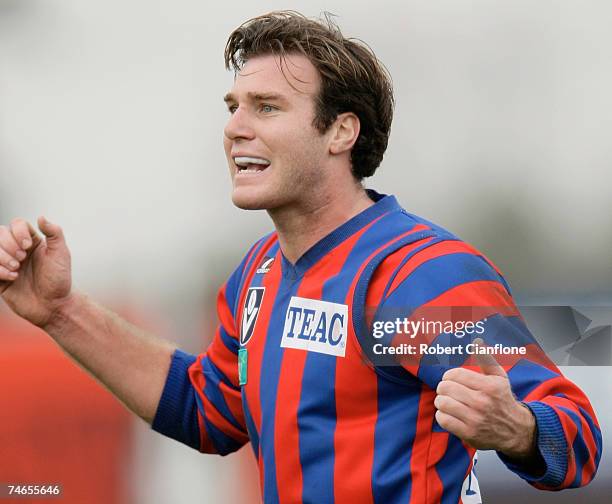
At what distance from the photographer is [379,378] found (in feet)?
5.64

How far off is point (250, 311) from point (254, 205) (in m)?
0.24

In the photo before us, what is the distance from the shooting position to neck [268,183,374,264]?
78.1 inches

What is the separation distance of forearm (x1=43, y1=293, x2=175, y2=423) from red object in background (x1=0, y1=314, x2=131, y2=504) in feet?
2.26

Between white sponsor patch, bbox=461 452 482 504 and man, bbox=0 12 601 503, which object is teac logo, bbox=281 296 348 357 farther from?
white sponsor patch, bbox=461 452 482 504

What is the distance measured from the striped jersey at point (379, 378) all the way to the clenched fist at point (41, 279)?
1.33 feet

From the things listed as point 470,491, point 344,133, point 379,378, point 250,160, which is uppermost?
point 344,133

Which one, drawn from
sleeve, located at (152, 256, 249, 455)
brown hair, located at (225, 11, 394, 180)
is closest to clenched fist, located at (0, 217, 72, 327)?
sleeve, located at (152, 256, 249, 455)

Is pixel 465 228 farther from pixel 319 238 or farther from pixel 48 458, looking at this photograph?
pixel 48 458

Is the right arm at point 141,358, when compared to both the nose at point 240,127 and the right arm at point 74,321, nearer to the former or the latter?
the right arm at point 74,321

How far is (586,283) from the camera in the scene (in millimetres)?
2650

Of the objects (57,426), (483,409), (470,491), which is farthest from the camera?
(57,426)

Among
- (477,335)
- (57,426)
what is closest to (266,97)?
(477,335)

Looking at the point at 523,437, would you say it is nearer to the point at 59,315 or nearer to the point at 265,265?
the point at 265,265

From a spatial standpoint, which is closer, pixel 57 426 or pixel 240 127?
pixel 240 127
